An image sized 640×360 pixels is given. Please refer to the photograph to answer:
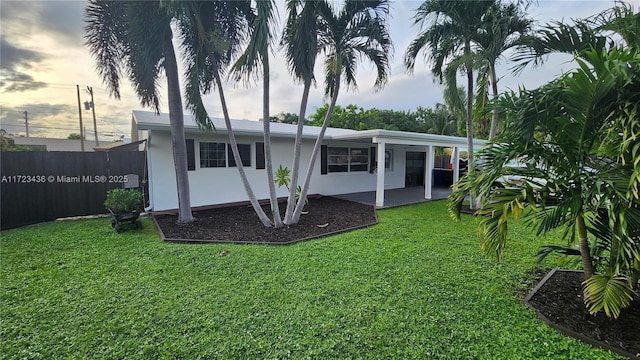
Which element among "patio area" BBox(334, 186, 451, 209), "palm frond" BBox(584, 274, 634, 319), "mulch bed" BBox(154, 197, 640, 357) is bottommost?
"mulch bed" BBox(154, 197, 640, 357)

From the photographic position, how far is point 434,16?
23.9 feet

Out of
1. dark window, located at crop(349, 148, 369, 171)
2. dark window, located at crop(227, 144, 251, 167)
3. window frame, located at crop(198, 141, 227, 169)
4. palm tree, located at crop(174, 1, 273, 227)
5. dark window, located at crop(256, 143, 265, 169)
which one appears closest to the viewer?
palm tree, located at crop(174, 1, 273, 227)

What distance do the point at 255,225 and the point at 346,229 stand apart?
7.50 ft

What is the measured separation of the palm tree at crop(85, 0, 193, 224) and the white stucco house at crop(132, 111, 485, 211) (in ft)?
3.02

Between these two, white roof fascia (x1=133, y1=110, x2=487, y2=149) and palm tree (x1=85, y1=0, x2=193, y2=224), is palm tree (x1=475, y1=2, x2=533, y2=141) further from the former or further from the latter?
palm tree (x1=85, y1=0, x2=193, y2=224)

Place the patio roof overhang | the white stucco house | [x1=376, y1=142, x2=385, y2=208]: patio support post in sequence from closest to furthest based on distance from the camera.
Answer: the white stucco house
the patio roof overhang
[x1=376, y1=142, x2=385, y2=208]: patio support post

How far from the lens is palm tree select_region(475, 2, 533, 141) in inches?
268

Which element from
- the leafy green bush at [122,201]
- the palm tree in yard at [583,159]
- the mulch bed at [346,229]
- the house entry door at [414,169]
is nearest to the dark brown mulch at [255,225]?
the mulch bed at [346,229]

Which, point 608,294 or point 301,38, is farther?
point 301,38

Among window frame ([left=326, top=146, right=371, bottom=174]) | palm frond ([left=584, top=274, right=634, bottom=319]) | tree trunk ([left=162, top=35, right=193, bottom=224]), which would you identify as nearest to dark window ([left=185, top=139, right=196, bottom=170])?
tree trunk ([left=162, top=35, right=193, bottom=224])

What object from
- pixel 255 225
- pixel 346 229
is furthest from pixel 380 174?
pixel 255 225

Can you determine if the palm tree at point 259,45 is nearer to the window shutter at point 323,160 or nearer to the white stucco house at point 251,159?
the white stucco house at point 251,159

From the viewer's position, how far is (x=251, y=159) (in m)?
9.45

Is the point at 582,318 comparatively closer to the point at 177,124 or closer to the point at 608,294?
the point at 608,294
